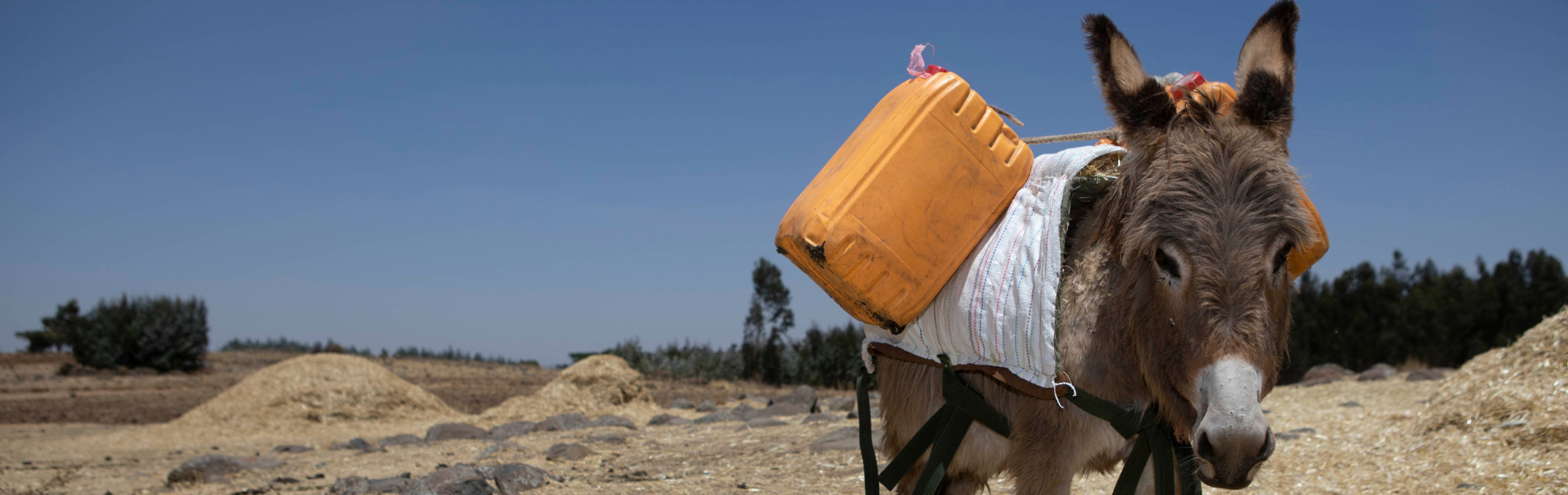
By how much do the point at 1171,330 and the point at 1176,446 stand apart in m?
0.50

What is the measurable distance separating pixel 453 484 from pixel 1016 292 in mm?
4387

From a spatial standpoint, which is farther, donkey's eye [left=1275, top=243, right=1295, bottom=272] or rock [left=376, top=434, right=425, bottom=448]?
rock [left=376, top=434, right=425, bottom=448]

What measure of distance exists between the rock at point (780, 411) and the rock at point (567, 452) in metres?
3.33

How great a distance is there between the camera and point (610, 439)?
9227mm

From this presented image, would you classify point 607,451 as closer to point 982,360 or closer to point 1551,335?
point 982,360

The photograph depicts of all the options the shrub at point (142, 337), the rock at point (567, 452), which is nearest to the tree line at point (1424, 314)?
the rock at point (567, 452)

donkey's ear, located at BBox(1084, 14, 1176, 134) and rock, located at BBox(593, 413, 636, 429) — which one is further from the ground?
donkey's ear, located at BBox(1084, 14, 1176, 134)

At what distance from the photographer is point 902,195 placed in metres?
2.25

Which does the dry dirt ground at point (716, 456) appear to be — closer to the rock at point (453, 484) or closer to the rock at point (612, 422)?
the rock at point (612, 422)

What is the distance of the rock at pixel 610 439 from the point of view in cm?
912

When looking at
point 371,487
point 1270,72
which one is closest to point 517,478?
point 371,487

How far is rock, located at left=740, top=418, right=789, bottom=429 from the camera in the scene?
31.4 ft

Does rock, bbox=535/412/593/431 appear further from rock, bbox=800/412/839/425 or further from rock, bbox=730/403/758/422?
rock, bbox=800/412/839/425

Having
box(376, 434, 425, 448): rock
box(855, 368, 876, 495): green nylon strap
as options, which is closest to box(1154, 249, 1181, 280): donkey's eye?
box(855, 368, 876, 495): green nylon strap
